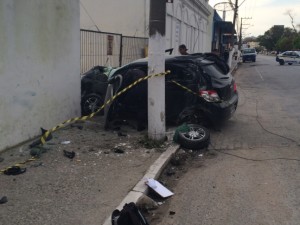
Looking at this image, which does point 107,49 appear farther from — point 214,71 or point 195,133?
point 195,133

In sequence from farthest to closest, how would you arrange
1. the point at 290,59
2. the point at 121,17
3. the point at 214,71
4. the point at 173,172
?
the point at 290,59 → the point at 121,17 → the point at 214,71 → the point at 173,172

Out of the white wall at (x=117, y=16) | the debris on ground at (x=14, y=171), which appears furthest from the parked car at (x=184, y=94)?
the white wall at (x=117, y=16)

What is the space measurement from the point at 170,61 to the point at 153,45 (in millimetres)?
1203

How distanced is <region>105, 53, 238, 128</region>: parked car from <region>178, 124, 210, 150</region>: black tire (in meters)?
0.63

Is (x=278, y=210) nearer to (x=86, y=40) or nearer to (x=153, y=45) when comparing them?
(x=153, y=45)

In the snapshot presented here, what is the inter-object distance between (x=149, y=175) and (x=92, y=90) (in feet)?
16.1

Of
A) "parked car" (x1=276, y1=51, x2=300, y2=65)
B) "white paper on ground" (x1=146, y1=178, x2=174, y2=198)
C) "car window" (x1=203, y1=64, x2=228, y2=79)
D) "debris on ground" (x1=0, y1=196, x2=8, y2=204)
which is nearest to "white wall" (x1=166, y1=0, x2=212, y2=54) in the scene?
"car window" (x1=203, y1=64, x2=228, y2=79)

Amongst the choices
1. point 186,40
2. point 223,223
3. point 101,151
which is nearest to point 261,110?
point 101,151

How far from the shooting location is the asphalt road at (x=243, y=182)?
4.64 m

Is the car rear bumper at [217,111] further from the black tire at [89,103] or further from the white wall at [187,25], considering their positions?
the white wall at [187,25]

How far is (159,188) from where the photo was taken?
5363 mm

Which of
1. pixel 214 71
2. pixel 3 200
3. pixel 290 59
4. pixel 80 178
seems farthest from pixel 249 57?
pixel 3 200

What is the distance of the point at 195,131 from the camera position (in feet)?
25.1

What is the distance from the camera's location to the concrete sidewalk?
459 cm
